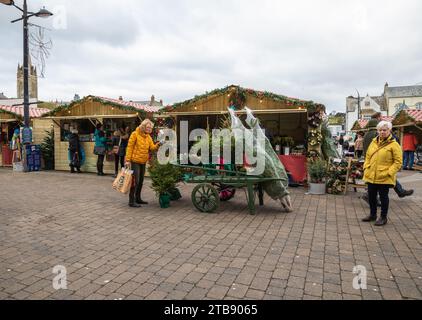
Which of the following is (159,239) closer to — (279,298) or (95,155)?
(279,298)

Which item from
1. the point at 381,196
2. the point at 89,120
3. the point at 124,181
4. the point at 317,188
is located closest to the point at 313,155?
the point at 317,188

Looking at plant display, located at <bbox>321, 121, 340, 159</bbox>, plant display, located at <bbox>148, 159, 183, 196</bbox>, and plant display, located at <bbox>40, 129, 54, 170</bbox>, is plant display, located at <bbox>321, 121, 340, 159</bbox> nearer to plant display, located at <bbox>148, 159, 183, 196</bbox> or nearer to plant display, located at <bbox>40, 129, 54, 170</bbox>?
plant display, located at <bbox>148, 159, 183, 196</bbox>

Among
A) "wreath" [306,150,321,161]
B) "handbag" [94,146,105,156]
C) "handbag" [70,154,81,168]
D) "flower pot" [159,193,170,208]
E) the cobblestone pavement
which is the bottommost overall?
the cobblestone pavement

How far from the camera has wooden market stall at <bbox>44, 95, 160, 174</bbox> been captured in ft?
38.9

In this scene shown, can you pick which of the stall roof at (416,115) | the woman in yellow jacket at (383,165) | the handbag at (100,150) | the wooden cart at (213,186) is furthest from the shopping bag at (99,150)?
the stall roof at (416,115)

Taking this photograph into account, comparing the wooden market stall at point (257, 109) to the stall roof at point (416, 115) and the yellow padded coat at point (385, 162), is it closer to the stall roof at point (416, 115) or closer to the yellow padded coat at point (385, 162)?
the yellow padded coat at point (385, 162)

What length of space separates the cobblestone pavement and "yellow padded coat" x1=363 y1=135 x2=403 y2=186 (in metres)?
0.81

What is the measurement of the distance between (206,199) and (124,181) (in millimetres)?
1738

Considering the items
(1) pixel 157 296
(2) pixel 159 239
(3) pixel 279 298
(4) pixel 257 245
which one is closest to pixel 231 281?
(3) pixel 279 298

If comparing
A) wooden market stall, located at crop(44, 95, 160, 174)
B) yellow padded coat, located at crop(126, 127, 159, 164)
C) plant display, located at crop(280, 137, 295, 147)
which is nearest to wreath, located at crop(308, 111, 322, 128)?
plant display, located at crop(280, 137, 295, 147)

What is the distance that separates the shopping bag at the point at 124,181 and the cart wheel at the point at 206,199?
54.3 inches

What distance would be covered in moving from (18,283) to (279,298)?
8.59ft

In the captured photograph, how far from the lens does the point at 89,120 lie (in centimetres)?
1299

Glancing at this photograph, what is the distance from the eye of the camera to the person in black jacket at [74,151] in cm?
1260
